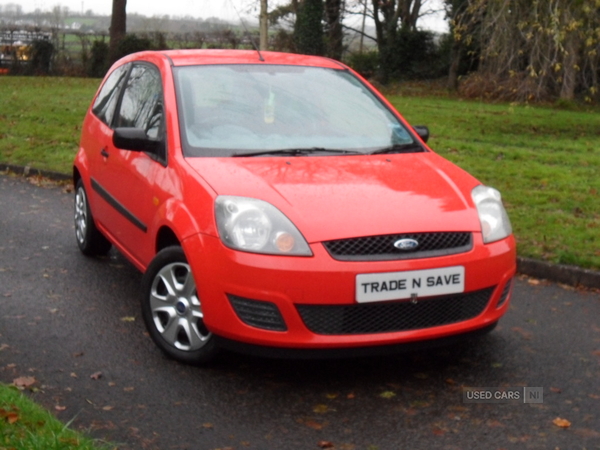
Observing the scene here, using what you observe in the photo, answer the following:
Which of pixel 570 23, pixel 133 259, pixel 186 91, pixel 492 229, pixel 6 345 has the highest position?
pixel 570 23

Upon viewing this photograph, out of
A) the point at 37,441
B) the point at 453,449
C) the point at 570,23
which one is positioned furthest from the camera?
the point at 570,23

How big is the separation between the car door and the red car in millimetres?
18

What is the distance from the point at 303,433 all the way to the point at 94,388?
1200 mm

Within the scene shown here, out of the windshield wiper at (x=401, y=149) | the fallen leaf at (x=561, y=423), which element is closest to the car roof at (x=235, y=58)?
the windshield wiper at (x=401, y=149)

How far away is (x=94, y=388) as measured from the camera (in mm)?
4688

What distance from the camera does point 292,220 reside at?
4.52 meters

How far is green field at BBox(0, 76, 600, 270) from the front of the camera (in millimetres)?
8234

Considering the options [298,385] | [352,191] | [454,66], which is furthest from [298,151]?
[454,66]

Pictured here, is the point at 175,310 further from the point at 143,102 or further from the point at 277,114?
the point at 143,102

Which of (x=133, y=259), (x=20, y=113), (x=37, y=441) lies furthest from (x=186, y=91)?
(x=20, y=113)

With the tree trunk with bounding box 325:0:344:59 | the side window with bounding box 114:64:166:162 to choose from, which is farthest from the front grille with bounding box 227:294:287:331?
the tree trunk with bounding box 325:0:344:59

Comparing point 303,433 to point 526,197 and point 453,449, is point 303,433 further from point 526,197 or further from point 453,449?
point 526,197

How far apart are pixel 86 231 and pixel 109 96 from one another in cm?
113

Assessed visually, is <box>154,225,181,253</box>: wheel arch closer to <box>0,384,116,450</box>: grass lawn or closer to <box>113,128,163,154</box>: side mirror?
<box>113,128,163,154</box>: side mirror
